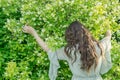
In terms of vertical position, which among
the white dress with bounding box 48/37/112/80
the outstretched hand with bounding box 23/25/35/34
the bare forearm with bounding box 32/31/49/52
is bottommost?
the white dress with bounding box 48/37/112/80

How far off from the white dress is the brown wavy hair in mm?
72

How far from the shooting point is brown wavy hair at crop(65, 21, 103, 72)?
424 centimetres

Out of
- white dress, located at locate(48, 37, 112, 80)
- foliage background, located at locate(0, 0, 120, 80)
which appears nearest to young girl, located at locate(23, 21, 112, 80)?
white dress, located at locate(48, 37, 112, 80)

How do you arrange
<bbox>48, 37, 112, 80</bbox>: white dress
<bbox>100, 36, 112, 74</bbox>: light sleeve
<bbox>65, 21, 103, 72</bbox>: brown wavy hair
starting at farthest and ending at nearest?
<bbox>100, 36, 112, 74</bbox>: light sleeve, <bbox>48, 37, 112, 80</bbox>: white dress, <bbox>65, 21, 103, 72</bbox>: brown wavy hair

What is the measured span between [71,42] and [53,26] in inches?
18.0

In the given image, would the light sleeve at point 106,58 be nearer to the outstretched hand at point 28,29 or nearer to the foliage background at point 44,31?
the foliage background at point 44,31

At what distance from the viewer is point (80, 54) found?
426 centimetres

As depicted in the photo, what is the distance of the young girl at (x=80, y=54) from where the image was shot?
13.9 feet

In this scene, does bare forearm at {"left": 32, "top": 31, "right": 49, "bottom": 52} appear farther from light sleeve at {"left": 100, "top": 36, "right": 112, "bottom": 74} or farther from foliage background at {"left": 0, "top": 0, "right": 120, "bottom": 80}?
light sleeve at {"left": 100, "top": 36, "right": 112, "bottom": 74}

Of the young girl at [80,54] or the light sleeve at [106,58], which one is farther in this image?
the light sleeve at [106,58]

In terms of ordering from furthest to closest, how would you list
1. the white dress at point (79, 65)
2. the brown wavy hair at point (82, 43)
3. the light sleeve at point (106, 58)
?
1. the light sleeve at point (106, 58)
2. the white dress at point (79, 65)
3. the brown wavy hair at point (82, 43)

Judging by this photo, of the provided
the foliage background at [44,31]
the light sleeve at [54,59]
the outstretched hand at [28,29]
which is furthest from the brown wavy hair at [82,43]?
the outstretched hand at [28,29]

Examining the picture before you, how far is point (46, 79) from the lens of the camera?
462 centimetres

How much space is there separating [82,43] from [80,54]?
0.13 meters
